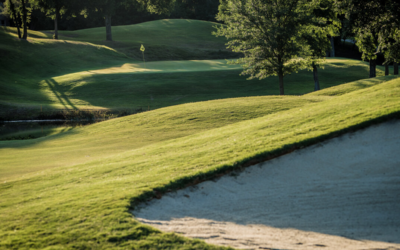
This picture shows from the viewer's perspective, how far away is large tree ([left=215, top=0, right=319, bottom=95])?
27703mm

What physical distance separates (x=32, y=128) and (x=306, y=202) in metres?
25.1

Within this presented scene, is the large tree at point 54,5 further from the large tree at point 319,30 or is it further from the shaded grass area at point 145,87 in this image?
the large tree at point 319,30

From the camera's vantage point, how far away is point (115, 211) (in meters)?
6.62

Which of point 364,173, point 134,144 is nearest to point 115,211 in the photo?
Result: point 364,173

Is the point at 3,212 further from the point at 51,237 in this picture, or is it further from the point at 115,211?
the point at 115,211

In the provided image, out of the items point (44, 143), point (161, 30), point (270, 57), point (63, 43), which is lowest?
point (44, 143)

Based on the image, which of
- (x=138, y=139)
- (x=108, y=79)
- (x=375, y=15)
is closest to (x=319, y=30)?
(x=375, y=15)

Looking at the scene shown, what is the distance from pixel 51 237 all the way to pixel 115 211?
46.9 inches

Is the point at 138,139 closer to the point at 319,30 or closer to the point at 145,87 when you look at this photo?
the point at 319,30

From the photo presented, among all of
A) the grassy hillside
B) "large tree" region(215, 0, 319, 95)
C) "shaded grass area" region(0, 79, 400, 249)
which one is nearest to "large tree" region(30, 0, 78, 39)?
the grassy hillside

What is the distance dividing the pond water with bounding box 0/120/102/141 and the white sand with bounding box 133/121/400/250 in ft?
63.6

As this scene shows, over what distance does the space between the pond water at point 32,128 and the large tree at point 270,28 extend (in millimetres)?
15211

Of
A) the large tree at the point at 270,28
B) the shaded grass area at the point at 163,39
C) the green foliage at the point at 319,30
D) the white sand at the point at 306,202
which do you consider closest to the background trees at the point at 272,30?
the large tree at the point at 270,28

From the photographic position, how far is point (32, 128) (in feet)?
88.5
